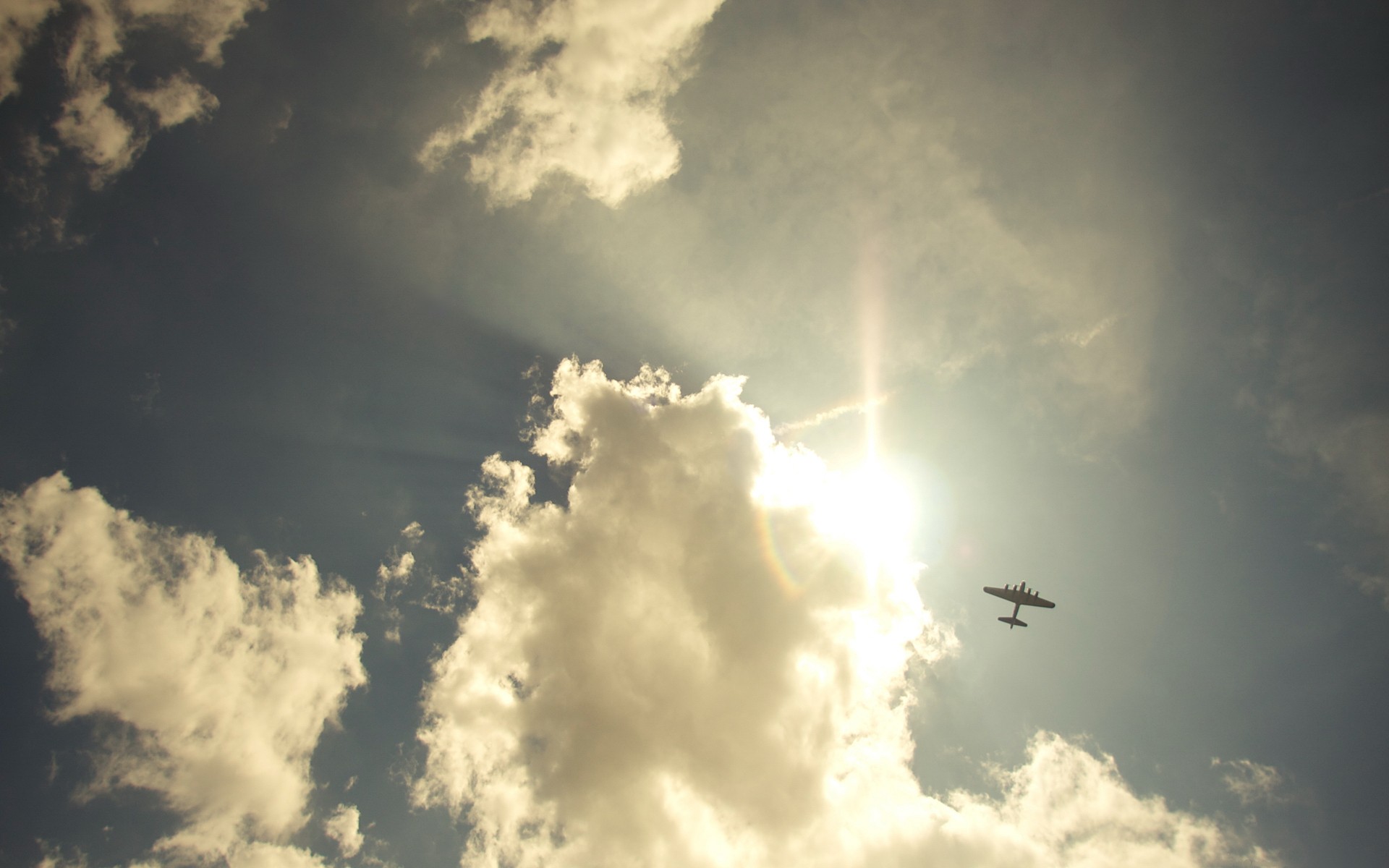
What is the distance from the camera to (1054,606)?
160125 mm

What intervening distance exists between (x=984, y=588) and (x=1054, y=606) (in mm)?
14428

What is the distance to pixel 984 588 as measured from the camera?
155 m
